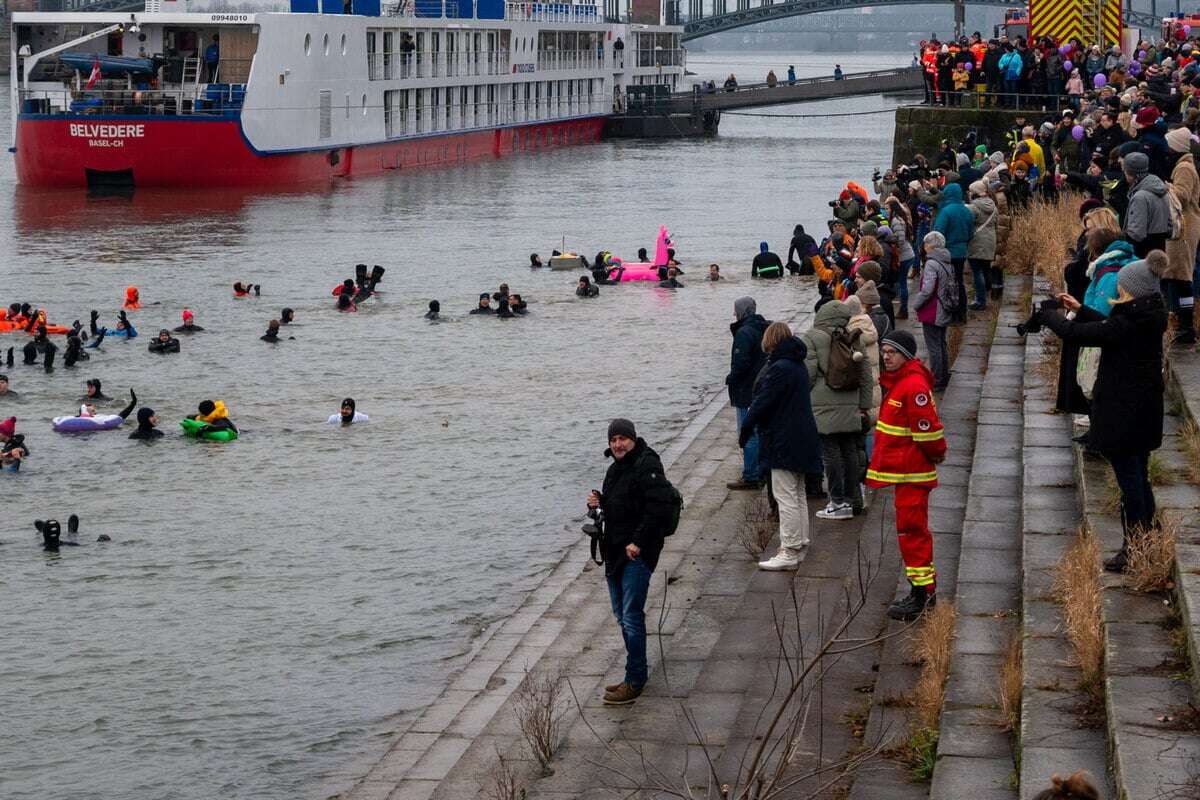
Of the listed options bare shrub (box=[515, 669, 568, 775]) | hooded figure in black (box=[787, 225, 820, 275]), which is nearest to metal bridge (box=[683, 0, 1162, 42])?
hooded figure in black (box=[787, 225, 820, 275])

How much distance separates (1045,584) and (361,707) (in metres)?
4.54

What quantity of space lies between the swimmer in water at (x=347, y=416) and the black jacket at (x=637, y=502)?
38.4 ft

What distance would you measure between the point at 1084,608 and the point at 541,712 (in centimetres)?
289

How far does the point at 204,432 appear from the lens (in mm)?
20297

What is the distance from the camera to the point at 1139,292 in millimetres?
8758

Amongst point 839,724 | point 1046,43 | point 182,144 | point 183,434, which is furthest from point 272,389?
point 182,144

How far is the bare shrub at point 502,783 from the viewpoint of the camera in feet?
27.0

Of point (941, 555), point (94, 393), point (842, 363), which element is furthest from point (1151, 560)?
point (94, 393)

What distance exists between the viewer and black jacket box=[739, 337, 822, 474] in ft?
36.8

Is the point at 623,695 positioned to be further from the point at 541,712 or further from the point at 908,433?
the point at 908,433

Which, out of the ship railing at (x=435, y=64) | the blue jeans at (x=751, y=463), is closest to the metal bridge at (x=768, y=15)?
the ship railing at (x=435, y=64)

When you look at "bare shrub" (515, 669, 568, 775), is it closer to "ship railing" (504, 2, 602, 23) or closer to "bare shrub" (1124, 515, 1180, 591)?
"bare shrub" (1124, 515, 1180, 591)

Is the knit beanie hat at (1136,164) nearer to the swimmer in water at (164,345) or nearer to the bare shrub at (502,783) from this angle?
the bare shrub at (502,783)

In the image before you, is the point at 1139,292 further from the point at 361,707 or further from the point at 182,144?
the point at 182,144
